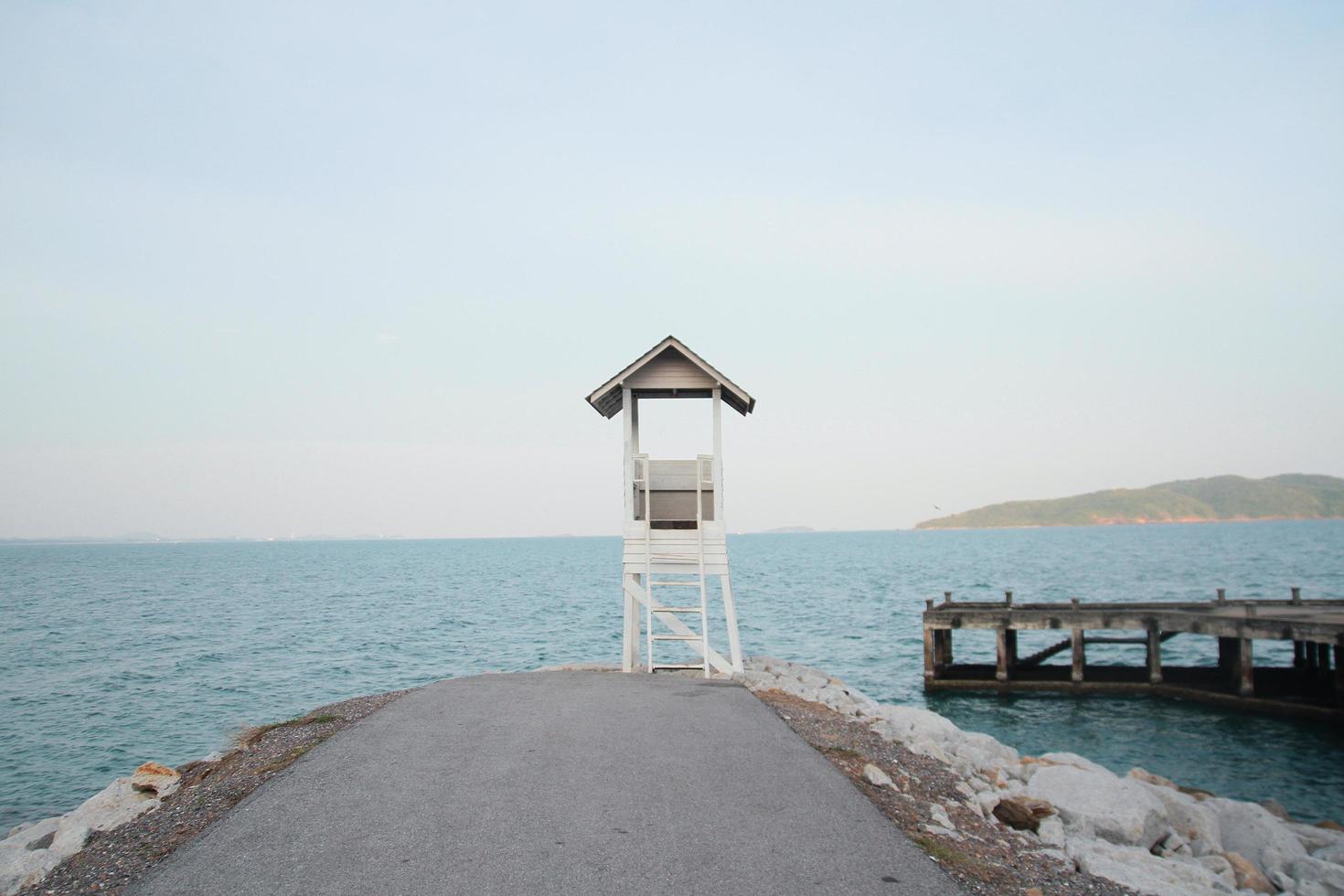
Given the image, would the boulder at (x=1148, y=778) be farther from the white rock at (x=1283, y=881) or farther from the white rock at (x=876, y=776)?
the white rock at (x=876, y=776)

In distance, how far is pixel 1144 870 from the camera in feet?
30.3

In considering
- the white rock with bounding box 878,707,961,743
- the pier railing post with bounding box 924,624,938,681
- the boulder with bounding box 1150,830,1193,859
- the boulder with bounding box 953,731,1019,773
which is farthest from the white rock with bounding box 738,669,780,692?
the pier railing post with bounding box 924,624,938,681

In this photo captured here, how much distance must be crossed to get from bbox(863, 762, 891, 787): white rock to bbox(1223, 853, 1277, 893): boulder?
4714 millimetres

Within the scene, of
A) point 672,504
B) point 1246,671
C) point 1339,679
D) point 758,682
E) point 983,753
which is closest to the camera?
point 983,753

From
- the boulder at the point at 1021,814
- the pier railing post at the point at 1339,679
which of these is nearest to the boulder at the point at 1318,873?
the boulder at the point at 1021,814

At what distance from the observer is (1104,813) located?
447 inches

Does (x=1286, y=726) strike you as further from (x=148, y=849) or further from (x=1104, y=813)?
(x=148, y=849)

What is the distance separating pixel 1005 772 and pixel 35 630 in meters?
52.3

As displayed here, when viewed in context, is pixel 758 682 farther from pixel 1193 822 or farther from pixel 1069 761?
pixel 1193 822

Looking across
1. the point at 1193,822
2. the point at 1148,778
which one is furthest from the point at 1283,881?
the point at 1148,778

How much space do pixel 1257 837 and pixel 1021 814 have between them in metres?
4.91

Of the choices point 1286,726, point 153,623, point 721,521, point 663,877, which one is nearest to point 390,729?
point 663,877

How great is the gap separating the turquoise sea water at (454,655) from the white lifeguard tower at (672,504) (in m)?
9.58

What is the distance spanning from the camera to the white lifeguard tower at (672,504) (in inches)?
687
